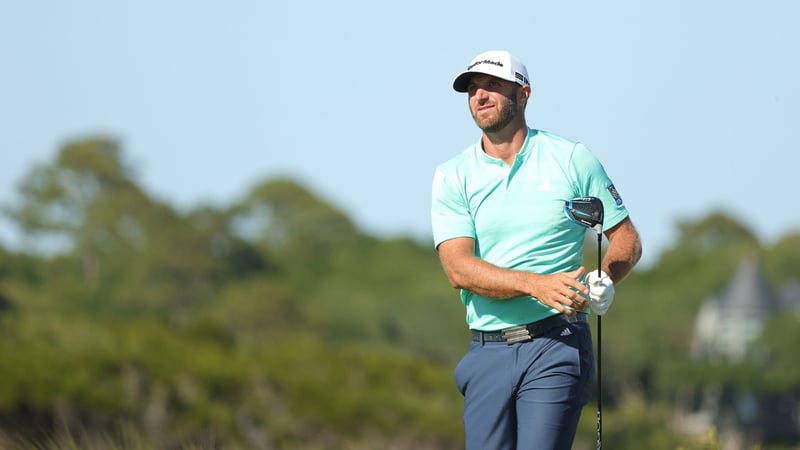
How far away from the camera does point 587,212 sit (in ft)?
19.6

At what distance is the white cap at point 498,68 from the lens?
625cm

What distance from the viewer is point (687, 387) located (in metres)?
101

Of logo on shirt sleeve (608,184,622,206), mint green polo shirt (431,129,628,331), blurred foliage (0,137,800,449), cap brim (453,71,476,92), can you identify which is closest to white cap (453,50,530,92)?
cap brim (453,71,476,92)

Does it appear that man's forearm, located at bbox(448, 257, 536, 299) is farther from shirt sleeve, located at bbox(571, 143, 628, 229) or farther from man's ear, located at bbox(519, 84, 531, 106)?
man's ear, located at bbox(519, 84, 531, 106)

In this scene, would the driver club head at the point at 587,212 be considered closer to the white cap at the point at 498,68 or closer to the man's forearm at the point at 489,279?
the man's forearm at the point at 489,279

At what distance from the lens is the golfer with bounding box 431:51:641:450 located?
20.1 feet

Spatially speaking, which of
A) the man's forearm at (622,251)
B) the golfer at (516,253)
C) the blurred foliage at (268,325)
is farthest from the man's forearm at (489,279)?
the blurred foliage at (268,325)

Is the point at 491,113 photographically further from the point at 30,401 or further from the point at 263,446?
the point at 263,446

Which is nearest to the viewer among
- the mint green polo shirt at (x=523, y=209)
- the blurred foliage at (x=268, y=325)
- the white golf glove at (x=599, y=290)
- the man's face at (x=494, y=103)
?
the white golf glove at (x=599, y=290)

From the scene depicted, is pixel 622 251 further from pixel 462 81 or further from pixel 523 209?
pixel 462 81

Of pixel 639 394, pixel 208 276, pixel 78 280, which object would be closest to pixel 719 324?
pixel 639 394

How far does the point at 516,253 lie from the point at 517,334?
324 millimetres

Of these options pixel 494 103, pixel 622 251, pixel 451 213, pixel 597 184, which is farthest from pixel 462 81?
pixel 622 251

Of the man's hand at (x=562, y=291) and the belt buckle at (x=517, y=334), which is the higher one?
the man's hand at (x=562, y=291)
